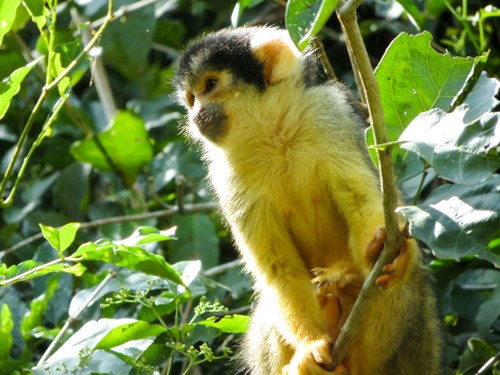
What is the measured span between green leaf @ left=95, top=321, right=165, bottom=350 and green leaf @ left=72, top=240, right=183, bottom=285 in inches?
8.0

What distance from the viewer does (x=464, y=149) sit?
2.25 metres

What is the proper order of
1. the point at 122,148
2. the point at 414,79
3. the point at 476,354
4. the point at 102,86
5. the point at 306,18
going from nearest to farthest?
1. the point at 306,18
2. the point at 414,79
3. the point at 476,354
4. the point at 122,148
5. the point at 102,86

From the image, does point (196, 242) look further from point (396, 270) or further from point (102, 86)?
point (396, 270)

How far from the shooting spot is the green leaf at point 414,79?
2.89 metres

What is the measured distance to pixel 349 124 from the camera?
382cm

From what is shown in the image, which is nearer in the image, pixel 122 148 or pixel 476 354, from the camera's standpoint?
pixel 476 354

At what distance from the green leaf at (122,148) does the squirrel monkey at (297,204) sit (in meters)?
1.26

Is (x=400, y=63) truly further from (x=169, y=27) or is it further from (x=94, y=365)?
(x=169, y=27)

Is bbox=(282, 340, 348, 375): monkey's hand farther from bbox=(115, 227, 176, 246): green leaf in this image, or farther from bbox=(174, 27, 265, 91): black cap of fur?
bbox=(174, 27, 265, 91): black cap of fur

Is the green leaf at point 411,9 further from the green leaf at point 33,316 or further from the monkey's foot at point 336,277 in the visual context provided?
the green leaf at point 33,316

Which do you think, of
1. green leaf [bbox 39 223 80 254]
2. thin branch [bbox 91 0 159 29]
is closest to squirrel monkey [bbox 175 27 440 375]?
green leaf [bbox 39 223 80 254]

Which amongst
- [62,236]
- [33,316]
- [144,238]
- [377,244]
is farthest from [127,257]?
[33,316]

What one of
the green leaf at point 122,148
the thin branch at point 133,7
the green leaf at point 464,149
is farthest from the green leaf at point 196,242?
the green leaf at point 464,149

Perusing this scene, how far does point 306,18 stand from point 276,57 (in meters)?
1.86
